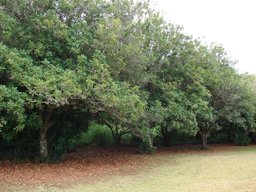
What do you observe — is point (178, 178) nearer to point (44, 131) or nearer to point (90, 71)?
point (90, 71)

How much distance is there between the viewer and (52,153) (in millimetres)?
14516

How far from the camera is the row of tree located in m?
11.3

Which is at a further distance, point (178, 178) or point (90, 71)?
point (90, 71)

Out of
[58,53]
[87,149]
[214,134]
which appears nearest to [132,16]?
[58,53]

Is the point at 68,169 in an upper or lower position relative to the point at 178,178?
upper

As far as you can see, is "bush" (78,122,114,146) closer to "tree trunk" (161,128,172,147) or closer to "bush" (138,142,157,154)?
"tree trunk" (161,128,172,147)

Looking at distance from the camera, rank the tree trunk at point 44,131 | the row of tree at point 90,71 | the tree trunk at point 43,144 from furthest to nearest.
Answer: the tree trunk at point 43,144 → the tree trunk at point 44,131 → the row of tree at point 90,71

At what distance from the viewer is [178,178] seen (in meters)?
11.1

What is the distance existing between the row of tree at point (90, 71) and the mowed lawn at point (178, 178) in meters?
2.33

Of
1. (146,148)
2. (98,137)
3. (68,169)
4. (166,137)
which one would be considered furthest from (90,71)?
(166,137)

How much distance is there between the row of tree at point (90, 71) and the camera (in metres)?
11.3

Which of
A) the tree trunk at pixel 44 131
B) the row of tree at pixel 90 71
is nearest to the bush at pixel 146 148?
the row of tree at pixel 90 71

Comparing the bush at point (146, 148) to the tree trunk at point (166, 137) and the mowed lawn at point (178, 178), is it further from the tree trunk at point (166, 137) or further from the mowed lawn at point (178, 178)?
the tree trunk at point (166, 137)

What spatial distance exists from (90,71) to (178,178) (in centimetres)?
523
